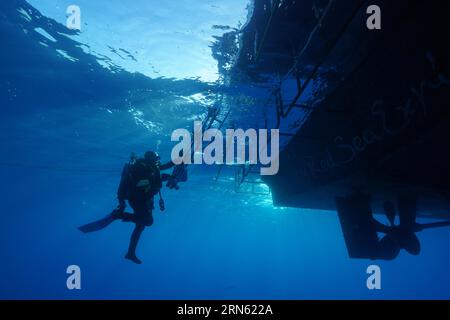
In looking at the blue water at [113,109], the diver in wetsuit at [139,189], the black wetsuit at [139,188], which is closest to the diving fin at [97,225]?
the diver in wetsuit at [139,189]

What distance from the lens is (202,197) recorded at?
111ft

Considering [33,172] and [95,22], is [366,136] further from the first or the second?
[33,172]

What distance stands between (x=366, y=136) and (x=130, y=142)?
658 inches

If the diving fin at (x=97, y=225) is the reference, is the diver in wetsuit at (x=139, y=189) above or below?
above

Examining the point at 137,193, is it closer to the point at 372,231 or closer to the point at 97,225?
the point at 97,225

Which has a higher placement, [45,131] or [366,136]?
[45,131]

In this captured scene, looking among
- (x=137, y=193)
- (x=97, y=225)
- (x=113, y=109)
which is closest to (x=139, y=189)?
(x=137, y=193)

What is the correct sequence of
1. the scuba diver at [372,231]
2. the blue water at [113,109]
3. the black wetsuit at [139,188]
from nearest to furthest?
the black wetsuit at [139,188], the scuba diver at [372,231], the blue water at [113,109]

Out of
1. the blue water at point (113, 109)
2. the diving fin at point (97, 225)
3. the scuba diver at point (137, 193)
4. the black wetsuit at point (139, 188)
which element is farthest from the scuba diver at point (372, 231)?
the diving fin at point (97, 225)

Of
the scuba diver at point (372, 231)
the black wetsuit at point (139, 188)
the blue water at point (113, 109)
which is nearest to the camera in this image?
the black wetsuit at point (139, 188)

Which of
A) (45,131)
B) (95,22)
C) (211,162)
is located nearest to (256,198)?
(211,162)

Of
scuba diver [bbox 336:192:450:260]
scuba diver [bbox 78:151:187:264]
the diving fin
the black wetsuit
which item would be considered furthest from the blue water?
the diving fin

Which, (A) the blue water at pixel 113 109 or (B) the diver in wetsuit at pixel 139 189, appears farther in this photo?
(A) the blue water at pixel 113 109

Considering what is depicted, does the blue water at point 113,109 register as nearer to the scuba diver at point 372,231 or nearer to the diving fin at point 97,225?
the scuba diver at point 372,231
